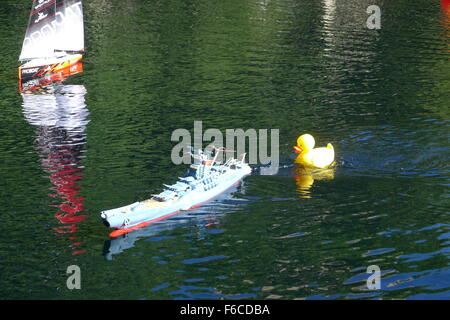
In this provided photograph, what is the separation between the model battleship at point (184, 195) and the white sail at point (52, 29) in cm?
5524

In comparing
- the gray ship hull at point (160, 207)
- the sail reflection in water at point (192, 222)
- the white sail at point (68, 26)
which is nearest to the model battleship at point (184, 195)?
the gray ship hull at point (160, 207)

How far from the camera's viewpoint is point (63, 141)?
8906 cm

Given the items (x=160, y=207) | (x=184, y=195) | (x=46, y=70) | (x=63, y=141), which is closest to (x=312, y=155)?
(x=184, y=195)

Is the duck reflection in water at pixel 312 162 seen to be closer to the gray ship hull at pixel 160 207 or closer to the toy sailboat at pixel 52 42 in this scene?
the gray ship hull at pixel 160 207

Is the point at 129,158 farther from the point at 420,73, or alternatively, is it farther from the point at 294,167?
the point at 420,73

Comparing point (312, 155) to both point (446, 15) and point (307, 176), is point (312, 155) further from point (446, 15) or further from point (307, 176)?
point (446, 15)

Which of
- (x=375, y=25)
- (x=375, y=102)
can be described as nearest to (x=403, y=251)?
(x=375, y=102)

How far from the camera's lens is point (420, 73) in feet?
379

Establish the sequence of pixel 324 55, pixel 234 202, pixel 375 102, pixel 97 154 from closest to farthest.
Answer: pixel 234 202 < pixel 97 154 < pixel 375 102 < pixel 324 55

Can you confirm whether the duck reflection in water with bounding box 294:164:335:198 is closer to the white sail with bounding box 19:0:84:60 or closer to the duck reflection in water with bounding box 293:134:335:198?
the duck reflection in water with bounding box 293:134:335:198

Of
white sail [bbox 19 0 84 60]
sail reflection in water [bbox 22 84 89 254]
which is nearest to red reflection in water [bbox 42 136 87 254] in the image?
sail reflection in water [bbox 22 84 89 254]

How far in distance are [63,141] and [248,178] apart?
26646 mm

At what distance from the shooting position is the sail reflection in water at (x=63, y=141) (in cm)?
6956
